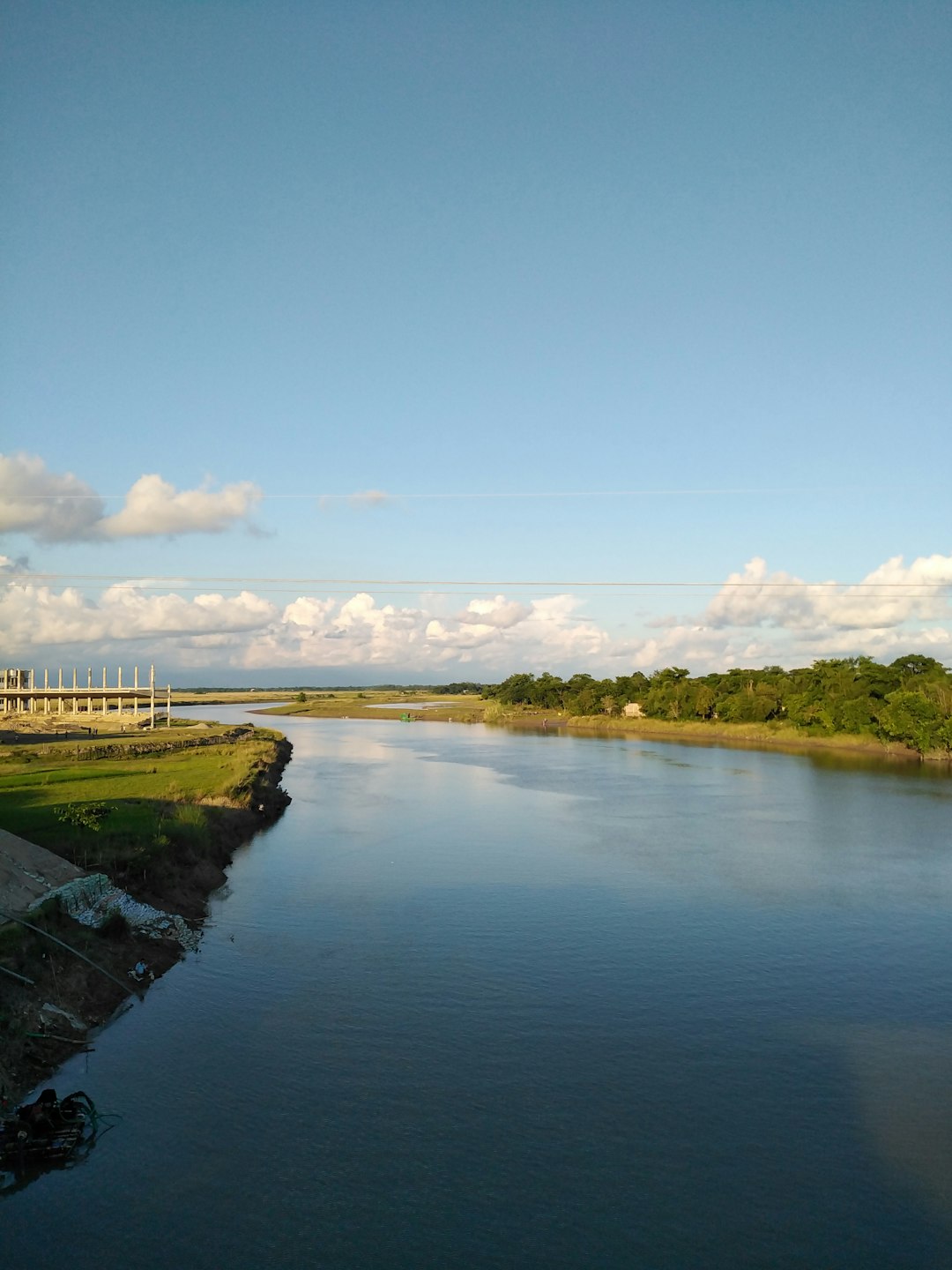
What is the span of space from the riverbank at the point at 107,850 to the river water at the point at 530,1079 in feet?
3.06

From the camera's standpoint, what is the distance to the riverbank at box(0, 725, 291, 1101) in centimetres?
1722

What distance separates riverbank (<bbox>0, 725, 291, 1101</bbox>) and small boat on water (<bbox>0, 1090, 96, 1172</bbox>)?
1.35 meters

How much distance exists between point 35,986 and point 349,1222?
367 inches

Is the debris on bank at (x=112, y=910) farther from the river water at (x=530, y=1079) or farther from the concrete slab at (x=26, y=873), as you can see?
the river water at (x=530, y=1079)

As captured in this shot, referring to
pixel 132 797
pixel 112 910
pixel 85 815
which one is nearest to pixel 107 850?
pixel 85 815

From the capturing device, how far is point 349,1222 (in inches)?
479

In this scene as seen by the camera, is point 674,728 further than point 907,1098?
Yes

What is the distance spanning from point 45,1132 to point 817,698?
9662cm

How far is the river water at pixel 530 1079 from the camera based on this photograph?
1199 centimetres

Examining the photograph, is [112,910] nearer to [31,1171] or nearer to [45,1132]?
[45,1132]

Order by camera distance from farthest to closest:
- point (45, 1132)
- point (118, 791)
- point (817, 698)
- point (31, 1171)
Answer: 1. point (817, 698)
2. point (118, 791)
3. point (45, 1132)
4. point (31, 1171)

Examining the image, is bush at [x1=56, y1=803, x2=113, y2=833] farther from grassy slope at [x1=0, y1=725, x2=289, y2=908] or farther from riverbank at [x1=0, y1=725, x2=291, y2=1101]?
grassy slope at [x1=0, y1=725, x2=289, y2=908]

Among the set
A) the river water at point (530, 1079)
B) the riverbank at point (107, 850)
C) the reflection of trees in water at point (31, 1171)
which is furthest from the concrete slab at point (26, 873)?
the reflection of trees in water at point (31, 1171)

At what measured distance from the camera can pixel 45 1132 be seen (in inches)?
537
